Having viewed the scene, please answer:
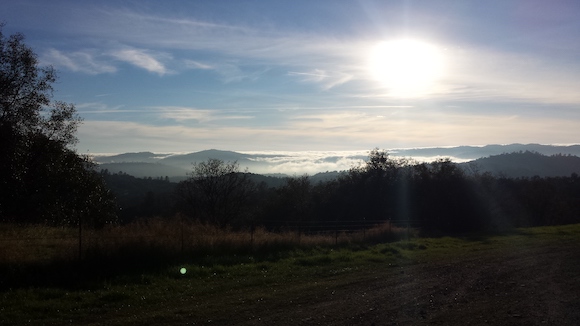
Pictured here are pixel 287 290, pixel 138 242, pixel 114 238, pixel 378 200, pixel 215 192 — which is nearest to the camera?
pixel 287 290

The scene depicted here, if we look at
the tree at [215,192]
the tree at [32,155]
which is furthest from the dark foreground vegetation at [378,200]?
the tree at [32,155]

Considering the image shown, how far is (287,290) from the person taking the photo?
13141mm

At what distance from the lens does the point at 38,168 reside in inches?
1046

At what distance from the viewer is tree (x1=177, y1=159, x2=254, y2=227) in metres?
53.5

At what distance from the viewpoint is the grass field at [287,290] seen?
32.2 ft

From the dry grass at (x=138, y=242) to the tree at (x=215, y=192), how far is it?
3044cm

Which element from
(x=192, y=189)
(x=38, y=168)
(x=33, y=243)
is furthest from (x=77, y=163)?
(x=192, y=189)

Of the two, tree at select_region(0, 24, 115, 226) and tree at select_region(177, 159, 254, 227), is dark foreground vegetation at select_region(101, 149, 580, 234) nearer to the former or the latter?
tree at select_region(177, 159, 254, 227)

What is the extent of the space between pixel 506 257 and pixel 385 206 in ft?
142

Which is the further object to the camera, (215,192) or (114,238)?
(215,192)

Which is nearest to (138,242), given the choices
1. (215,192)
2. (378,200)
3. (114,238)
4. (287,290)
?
(114,238)

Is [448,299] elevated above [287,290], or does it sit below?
above

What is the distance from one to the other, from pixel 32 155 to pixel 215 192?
94.7 feet

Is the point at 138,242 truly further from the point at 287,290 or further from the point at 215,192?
the point at 215,192
